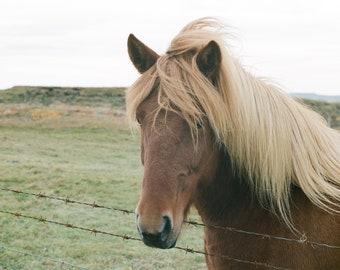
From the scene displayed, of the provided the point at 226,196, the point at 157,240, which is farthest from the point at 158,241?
the point at 226,196

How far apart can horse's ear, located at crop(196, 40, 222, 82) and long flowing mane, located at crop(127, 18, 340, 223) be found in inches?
1.4

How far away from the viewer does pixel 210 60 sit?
239 cm

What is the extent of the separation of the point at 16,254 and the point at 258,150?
5286 mm

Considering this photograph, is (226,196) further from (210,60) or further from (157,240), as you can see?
(210,60)

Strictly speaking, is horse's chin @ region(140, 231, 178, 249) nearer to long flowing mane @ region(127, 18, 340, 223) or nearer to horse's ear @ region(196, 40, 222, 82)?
long flowing mane @ region(127, 18, 340, 223)

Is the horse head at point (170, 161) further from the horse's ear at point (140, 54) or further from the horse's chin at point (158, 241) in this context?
the horse's ear at point (140, 54)

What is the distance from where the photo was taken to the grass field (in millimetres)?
6645

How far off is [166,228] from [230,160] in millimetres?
620

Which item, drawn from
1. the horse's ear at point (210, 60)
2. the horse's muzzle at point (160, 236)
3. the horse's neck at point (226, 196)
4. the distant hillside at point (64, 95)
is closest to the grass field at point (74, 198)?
the horse's neck at point (226, 196)

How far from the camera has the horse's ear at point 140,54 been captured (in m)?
2.60

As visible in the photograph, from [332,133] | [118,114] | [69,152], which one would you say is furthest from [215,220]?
[118,114]

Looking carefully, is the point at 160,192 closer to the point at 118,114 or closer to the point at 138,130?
the point at 138,130

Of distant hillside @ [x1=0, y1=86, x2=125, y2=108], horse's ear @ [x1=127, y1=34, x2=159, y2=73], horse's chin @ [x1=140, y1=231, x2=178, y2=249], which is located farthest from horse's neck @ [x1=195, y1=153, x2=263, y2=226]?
distant hillside @ [x1=0, y1=86, x2=125, y2=108]

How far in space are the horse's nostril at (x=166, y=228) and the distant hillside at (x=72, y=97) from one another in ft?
106
